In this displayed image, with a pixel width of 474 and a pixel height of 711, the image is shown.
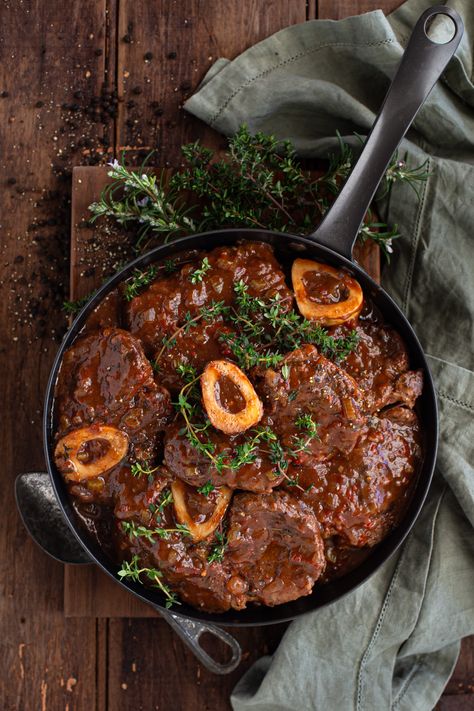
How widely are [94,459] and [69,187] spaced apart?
1.53 metres

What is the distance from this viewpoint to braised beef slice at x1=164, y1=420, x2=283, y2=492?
270 centimetres

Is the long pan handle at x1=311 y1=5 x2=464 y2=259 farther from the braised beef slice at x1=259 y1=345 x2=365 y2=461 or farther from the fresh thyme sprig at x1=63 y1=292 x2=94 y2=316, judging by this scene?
the fresh thyme sprig at x1=63 y1=292 x2=94 y2=316

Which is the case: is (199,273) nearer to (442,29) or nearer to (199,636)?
(442,29)

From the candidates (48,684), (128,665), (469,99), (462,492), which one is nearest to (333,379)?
(462,492)

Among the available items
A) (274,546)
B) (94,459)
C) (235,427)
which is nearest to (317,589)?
(274,546)

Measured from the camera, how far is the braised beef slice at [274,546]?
277 centimetres

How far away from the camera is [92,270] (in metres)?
3.43

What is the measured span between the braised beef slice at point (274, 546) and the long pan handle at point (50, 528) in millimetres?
649

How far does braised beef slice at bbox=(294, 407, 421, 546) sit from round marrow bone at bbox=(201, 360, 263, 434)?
1.01 ft

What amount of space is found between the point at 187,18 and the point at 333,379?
2.10 meters

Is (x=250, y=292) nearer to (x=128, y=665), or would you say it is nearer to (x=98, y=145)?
(x=98, y=145)

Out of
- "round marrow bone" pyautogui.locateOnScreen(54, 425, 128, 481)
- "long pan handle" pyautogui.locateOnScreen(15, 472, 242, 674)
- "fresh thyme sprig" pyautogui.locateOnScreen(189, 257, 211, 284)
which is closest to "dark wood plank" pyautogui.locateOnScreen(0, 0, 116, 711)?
"long pan handle" pyautogui.locateOnScreen(15, 472, 242, 674)

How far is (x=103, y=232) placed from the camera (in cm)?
344

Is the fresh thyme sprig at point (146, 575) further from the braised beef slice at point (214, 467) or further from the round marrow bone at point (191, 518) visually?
the braised beef slice at point (214, 467)
